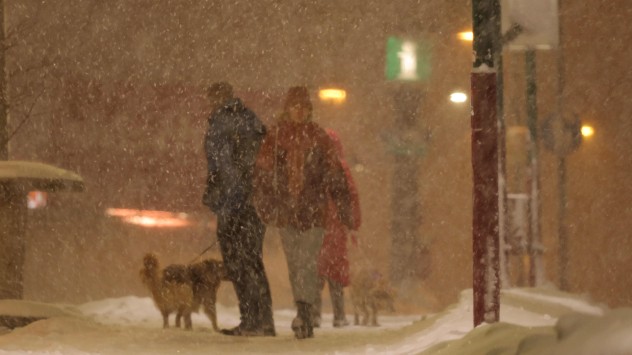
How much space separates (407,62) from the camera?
20797 millimetres

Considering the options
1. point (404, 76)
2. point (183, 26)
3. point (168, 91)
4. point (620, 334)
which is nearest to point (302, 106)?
point (620, 334)

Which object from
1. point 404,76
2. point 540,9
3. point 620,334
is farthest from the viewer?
point 404,76

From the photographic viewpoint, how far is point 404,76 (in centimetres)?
2081

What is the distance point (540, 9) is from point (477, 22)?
3029mm

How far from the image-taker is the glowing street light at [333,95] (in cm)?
2623

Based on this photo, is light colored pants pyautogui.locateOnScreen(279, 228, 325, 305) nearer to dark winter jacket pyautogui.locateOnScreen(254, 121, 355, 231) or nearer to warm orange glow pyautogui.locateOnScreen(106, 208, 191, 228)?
dark winter jacket pyautogui.locateOnScreen(254, 121, 355, 231)

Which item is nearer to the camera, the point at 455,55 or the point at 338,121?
the point at 455,55

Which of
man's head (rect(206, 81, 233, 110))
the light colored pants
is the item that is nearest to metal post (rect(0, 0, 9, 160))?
man's head (rect(206, 81, 233, 110))

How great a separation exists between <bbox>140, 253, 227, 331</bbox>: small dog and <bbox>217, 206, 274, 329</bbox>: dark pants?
0.81 m

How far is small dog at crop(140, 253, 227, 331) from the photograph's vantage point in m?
10.9

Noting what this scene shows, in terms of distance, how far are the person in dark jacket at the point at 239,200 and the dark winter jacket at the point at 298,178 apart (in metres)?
0.25

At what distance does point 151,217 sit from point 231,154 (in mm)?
→ 14277

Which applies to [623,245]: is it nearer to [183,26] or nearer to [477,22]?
[477,22]

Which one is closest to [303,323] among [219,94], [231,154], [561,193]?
[231,154]
